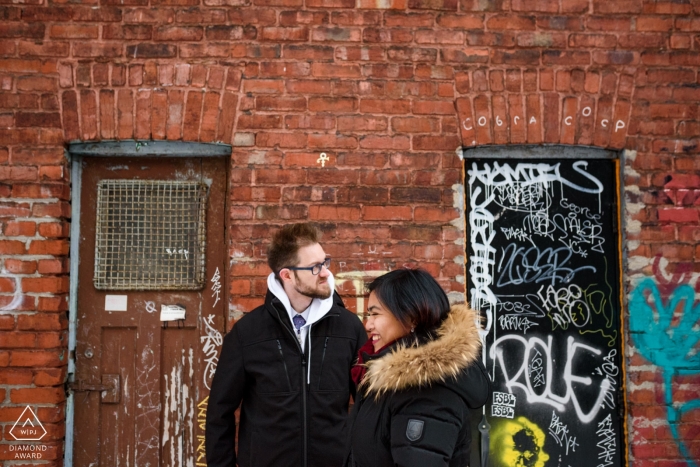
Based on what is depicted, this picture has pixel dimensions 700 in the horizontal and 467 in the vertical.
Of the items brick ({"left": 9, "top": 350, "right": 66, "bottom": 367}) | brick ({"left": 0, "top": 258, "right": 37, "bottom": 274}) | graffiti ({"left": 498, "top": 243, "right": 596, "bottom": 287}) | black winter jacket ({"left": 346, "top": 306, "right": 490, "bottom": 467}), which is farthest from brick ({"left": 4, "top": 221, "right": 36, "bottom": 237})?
graffiti ({"left": 498, "top": 243, "right": 596, "bottom": 287})

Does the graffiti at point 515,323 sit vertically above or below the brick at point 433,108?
below

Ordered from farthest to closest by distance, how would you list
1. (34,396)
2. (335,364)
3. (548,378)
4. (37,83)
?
(548,378) → (37,83) → (34,396) → (335,364)

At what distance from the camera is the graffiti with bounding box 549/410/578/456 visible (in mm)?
3807

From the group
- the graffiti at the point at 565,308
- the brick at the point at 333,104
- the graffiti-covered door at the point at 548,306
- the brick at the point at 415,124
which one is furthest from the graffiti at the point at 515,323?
the brick at the point at 333,104

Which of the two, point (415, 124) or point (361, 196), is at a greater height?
point (415, 124)

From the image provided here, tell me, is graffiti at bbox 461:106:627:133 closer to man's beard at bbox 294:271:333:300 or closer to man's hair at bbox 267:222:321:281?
man's hair at bbox 267:222:321:281

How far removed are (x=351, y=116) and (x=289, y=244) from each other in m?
1.11

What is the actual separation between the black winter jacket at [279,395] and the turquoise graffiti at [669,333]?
1.92m

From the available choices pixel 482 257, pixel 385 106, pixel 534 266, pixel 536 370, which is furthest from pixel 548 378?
pixel 385 106

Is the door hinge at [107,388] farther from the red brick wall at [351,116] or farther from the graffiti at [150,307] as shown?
the graffiti at [150,307]

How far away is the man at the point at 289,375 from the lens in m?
2.84

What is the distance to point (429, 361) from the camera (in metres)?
1.97

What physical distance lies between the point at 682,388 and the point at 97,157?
12.9 ft

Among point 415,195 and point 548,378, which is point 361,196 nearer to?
point 415,195
